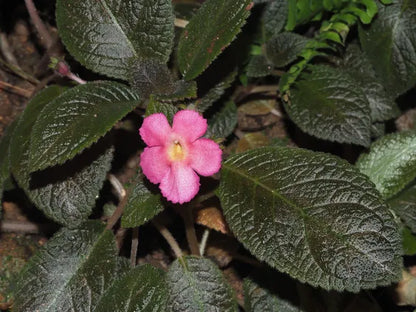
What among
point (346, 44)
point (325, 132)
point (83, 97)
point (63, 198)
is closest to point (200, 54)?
point (83, 97)

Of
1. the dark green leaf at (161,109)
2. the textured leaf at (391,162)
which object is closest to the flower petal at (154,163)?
the dark green leaf at (161,109)

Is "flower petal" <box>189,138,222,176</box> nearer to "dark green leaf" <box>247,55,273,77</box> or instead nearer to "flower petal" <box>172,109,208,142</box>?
"flower petal" <box>172,109,208,142</box>

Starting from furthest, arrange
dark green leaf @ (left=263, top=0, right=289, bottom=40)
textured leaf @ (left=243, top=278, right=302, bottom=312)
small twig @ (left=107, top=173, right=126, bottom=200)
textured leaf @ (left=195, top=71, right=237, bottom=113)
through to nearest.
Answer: dark green leaf @ (left=263, top=0, right=289, bottom=40)
small twig @ (left=107, top=173, right=126, bottom=200)
textured leaf @ (left=195, top=71, right=237, bottom=113)
textured leaf @ (left=243, top=278, right=302, bottom=312)

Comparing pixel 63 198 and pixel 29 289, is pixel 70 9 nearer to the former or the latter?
pixel 63 198

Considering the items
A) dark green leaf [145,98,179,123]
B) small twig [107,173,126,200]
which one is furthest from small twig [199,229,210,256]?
dark green leaf [145,98,179,123]

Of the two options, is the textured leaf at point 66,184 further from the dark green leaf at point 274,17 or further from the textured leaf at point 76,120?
the dark green leaf at point 274,17

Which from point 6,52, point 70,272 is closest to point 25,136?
point 70,272
